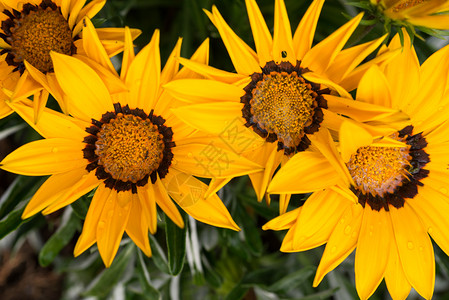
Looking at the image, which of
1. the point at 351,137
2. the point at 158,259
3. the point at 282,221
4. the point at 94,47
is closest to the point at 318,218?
the point at 282,221

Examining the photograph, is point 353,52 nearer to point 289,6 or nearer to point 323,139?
point 323,139

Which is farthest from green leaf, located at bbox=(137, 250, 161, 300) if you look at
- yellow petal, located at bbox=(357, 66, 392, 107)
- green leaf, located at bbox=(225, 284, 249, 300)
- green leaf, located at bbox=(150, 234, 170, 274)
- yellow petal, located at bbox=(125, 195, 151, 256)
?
yellow petal, located at bbox=(357, 66, 392, 107)

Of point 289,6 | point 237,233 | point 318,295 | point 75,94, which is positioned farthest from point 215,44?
point 318,295

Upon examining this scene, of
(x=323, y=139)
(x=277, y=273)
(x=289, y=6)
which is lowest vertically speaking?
(x=277, y=273)

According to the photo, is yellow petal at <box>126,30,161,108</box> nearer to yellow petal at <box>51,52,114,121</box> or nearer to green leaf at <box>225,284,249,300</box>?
yellow petal at <box>51,52,114,121</box>

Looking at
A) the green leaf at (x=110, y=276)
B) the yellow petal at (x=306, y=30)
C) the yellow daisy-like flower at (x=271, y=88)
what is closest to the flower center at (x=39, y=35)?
the yellow daisy-like flower at (x=271, y=88)

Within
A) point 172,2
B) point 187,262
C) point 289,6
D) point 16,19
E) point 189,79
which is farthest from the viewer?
point 172,2

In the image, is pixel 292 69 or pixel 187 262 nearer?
pixel 292 69
